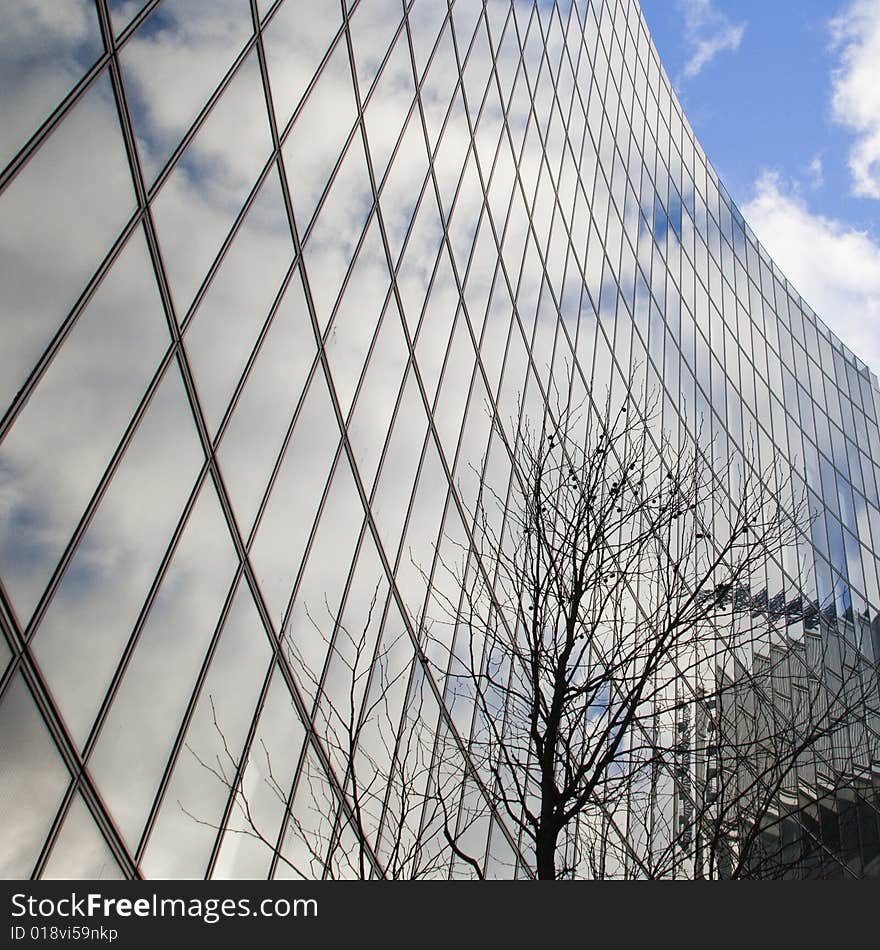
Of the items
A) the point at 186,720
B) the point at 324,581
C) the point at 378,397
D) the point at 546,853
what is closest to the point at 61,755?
the point at 186,720

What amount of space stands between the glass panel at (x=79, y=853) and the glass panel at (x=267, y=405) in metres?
4.08

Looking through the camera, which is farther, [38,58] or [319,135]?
[319,135]

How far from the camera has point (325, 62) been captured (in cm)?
1473

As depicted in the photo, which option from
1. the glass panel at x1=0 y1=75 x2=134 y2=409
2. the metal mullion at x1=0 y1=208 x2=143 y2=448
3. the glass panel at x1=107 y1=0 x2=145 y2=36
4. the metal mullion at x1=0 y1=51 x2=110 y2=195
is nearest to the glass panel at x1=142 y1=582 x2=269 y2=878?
the metal mullion at x1=0 y1=208 x2=143 y2=448

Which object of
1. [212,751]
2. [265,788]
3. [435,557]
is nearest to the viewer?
[212,751]

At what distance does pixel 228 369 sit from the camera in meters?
11.4

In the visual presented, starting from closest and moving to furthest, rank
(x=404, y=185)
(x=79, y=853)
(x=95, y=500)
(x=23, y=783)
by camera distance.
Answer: (x=23, y=783), (x=79, y=853), (x=95, y=500), (x=404, y=185)

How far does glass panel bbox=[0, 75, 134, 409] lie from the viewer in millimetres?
7953

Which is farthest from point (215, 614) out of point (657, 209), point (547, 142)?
point (657, 209)

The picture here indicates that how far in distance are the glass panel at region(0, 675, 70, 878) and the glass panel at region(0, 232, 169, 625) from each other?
0.84 m

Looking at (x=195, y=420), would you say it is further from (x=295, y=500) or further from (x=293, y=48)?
(x=293, y=48)

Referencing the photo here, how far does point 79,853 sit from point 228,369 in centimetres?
594

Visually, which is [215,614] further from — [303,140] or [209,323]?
[303,140]

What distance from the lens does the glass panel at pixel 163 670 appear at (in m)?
8.88
